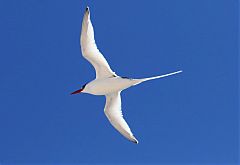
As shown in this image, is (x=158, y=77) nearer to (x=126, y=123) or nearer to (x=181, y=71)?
(x=181, y=71)

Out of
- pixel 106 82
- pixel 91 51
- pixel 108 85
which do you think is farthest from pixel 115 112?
pixel 91 51

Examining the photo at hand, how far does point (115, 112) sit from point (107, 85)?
1474 mm

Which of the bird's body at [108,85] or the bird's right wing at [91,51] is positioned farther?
the bird's body at [108,85]

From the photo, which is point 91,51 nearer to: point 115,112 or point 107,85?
point 107,85

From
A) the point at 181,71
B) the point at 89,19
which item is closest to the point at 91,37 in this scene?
the point at 89,19

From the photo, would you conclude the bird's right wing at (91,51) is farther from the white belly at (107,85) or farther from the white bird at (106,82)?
the white belly at (107,85)

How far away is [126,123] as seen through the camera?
17.8m

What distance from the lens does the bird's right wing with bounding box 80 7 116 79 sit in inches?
610

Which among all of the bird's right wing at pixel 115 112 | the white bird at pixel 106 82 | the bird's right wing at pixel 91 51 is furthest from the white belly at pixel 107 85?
the bird's right wing at pixel 115 112

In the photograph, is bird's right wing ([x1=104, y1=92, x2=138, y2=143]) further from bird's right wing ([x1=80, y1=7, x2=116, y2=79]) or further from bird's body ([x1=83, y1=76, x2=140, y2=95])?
bird's right wing ([x1=80, y1=7, x2=116, y2=79])

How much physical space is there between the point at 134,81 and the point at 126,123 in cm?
228

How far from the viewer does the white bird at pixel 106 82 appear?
52.0ft

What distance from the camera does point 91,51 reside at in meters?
16.4

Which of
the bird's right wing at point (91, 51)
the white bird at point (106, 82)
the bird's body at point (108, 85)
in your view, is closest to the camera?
the bird's right wing at point (91, 51)
